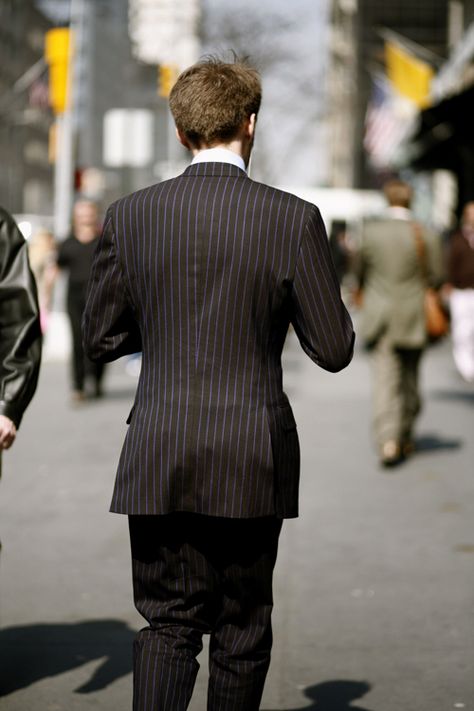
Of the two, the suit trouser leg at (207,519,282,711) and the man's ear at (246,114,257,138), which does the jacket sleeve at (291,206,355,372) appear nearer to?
the man's ear at (246,114,257,138)

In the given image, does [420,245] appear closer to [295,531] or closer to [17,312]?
[295,531]

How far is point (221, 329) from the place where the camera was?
3.13 meters

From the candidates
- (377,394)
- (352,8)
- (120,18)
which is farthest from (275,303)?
(352,8)

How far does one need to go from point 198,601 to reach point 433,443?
718cm

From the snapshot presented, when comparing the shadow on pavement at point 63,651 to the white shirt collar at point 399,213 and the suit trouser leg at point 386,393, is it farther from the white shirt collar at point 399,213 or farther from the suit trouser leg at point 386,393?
the white shirt collar at point 399,213

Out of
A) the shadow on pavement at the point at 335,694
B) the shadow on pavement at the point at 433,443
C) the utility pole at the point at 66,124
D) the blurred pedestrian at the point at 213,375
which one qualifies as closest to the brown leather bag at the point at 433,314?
the shadow on pavement at the point at 433,443

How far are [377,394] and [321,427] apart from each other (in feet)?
6.13

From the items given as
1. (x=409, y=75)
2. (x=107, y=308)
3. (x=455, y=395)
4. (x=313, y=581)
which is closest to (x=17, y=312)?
(x=107, y=308)

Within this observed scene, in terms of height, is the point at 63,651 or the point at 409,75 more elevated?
the point at 409,75

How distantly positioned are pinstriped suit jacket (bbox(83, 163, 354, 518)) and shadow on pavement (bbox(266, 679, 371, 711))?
1332 mm

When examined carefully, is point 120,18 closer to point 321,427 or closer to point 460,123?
point 460,123

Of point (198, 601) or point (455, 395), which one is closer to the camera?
point (198, 601)

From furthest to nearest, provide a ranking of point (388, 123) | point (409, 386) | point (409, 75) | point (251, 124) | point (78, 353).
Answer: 1. point (388, 123)
2. point (409, 75)
3. point (78, 353)
4. point (409, 386)
5. point (251, 124)

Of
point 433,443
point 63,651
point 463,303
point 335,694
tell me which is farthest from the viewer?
point 463,303
